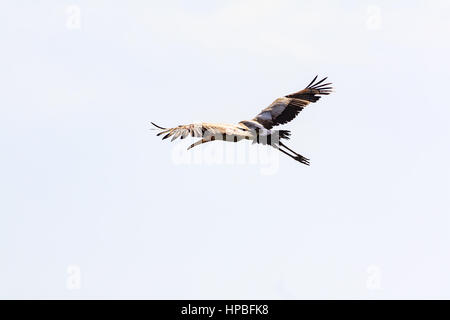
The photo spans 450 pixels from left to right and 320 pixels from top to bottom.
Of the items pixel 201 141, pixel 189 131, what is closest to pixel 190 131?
pixel 189 131

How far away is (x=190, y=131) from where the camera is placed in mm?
56625

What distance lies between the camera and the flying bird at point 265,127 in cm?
5694

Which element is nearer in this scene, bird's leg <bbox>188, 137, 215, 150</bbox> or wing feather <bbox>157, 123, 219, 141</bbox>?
wing feather <bbox>157, 123, 219, 141</bbox>

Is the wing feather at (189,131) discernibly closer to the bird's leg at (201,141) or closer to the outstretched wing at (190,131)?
the outstretched wing at (190,131)

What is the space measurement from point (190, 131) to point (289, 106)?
413 inches

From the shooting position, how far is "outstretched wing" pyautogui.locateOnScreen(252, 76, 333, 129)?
2562 inches

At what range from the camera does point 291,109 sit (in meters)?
65.8

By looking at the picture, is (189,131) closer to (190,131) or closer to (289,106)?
(190,131)

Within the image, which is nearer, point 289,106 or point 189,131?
point 189,131

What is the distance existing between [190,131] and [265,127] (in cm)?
866

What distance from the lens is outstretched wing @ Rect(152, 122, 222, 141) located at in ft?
183

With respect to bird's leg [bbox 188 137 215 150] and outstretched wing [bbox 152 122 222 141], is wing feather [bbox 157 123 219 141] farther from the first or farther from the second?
bird's leg [bbox 188 137 215 150]
